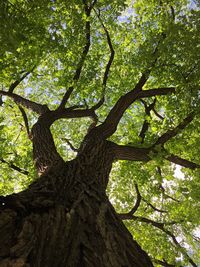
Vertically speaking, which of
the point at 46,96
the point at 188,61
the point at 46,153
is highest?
the point at 46,96

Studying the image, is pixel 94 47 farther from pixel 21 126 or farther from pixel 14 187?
pixel 14 187

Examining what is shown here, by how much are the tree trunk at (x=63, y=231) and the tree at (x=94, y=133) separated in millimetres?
15

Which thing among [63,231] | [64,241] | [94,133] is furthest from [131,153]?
[64,241]

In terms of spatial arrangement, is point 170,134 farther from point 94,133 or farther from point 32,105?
point 32,105

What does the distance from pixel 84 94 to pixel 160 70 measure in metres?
2.84

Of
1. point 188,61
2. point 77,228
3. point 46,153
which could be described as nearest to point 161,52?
point 188,61

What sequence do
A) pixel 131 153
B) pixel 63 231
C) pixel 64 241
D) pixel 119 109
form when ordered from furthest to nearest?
pixel 119 109
pixel 131 153
pixel 63 231
pixel 64 241

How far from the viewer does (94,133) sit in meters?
7.32

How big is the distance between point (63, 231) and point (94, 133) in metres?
4.21

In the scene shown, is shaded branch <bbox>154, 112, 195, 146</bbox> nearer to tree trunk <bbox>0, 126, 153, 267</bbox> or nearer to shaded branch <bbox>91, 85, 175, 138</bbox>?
shaded branch <bbox>91, 85, 175, 138</bbox>

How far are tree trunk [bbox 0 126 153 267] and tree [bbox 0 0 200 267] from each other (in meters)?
0.01

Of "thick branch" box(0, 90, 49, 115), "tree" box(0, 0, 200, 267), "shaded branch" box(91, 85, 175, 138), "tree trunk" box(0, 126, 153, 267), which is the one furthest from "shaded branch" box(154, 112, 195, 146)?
"thick branch" box(0, 90, 49, 115)

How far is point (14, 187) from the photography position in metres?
13.7

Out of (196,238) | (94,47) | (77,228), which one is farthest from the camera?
(196,238)
